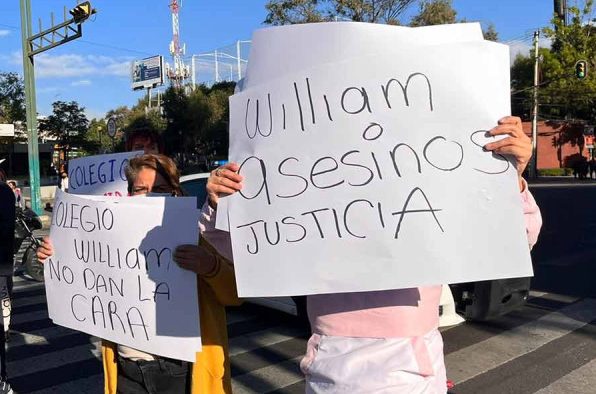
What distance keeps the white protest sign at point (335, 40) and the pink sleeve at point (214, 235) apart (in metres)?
0.51

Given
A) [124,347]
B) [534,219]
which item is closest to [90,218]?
[124,347]

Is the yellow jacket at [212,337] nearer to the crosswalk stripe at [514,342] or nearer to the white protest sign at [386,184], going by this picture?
the white protest sign at [386,184]

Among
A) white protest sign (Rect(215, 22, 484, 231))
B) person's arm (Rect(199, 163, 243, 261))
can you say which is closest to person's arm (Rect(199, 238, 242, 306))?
person's arm (Rect(199, 163, 243, 261))

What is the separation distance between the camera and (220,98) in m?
51.5

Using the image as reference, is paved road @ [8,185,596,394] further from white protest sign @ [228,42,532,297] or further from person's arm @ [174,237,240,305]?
white protest sign @ [228,42,532,297]

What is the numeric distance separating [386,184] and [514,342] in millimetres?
4149

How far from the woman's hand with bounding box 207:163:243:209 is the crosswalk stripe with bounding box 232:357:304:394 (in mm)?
2836

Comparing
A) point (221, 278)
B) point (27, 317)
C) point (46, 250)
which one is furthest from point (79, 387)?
point (221, 278)

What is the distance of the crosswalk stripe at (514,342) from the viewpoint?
15.6 feet

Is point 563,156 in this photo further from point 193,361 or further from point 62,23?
point 193,361

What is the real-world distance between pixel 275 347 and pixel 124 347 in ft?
10.2

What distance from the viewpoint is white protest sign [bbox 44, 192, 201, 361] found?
218cm

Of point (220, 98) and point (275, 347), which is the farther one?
point (220, 98)

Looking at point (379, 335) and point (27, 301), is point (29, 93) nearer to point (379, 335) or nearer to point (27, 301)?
point (27, 301)
